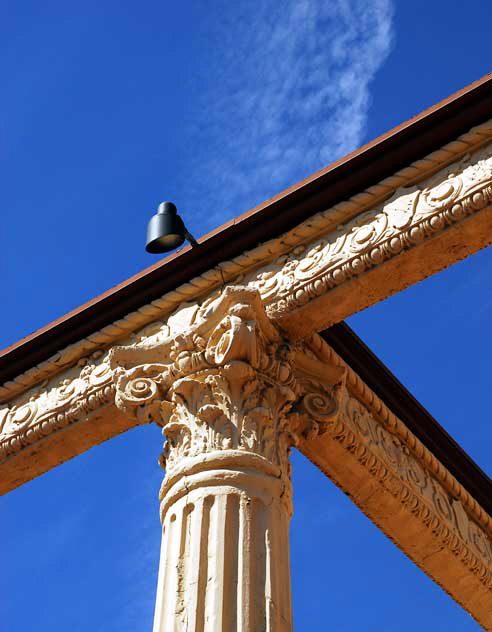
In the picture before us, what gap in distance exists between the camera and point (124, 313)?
10391mm

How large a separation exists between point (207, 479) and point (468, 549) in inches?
176

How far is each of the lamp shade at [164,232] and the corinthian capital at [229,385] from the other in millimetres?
614

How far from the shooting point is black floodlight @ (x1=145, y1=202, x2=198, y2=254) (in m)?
9.72

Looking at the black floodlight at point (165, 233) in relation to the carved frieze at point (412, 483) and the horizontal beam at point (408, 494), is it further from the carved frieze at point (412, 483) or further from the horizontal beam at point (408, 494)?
the carved frieze at point (412, 483)

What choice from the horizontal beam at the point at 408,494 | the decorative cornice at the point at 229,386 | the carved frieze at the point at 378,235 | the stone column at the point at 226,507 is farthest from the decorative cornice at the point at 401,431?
the stone column at the point at 226,507

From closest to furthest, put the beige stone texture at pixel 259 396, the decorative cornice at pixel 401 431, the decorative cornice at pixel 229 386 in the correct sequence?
the beige stone texture at pixel 259 396, the decorative cornice at pixel 229 386, the decorative cornice at pixel 401 431

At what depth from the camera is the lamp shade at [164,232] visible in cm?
972

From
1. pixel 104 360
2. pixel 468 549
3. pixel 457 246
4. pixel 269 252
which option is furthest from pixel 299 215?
pixel 468 549

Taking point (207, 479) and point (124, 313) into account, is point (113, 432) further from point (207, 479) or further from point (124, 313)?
point (207, 479)

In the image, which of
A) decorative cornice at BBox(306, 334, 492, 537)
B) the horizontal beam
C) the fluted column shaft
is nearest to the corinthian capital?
the fluted column shaft

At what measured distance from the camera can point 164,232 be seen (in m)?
9.72

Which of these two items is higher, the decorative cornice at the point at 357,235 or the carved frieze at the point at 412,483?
the decorative cornice at the point at 357,235

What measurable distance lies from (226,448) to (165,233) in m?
2.15

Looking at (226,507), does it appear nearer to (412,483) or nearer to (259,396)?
(259,396)
